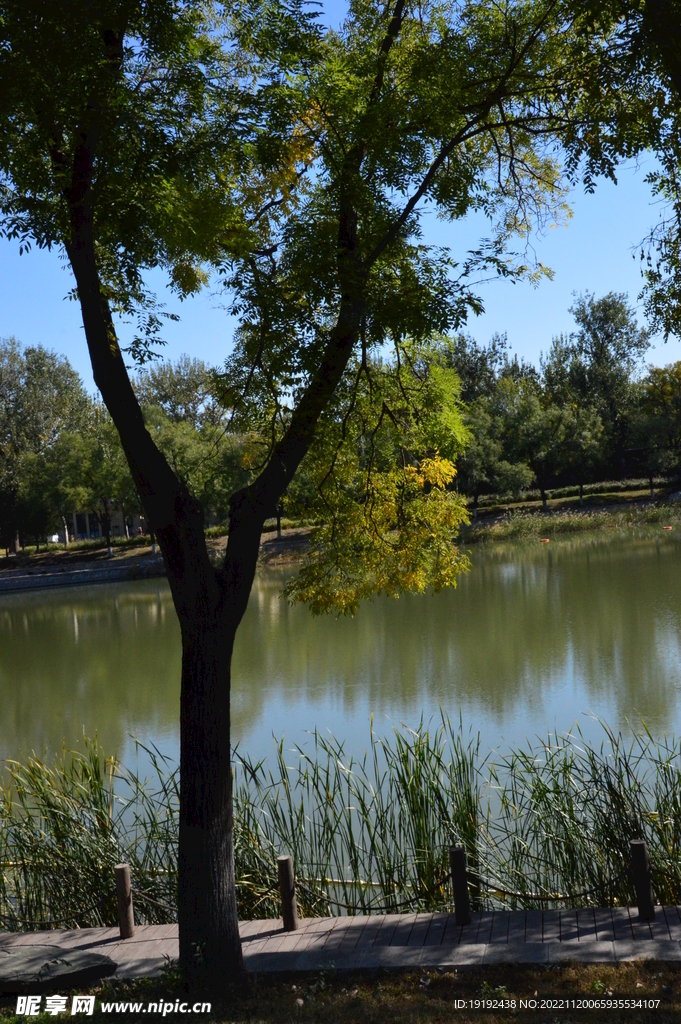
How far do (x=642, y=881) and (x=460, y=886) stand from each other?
0.98 m

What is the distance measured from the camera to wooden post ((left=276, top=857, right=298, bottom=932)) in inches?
208

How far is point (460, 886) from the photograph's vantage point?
497 cm

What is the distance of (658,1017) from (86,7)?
564cm

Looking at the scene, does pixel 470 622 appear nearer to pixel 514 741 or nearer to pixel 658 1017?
pixel 514 741

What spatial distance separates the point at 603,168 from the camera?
605 centimetres

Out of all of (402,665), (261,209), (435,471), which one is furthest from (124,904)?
(402,665)

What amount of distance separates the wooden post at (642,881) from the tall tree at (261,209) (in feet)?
7.12

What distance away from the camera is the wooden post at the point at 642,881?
4.77 meters

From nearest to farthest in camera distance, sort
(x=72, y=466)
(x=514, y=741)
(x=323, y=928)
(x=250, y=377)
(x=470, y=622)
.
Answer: (x=323, y=928) → (x=250, y=377) → (x=514, y=741) → (x=470, y=622) → (x=72, y=466)

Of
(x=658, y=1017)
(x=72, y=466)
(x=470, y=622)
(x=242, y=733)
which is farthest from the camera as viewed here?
(x=72, y=466)

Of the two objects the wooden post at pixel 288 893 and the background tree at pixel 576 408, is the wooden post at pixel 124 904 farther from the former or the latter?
the background tree at pixel 576 408

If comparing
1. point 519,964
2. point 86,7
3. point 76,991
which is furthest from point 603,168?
point 76,991

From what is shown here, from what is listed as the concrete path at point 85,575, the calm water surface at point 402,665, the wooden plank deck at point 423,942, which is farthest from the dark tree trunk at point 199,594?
the concrete path at point 85,575

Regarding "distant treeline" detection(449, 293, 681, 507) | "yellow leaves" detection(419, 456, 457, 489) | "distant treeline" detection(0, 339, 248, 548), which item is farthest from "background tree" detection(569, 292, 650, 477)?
"yellow leaves" detection(419, 456, 457, 489)
